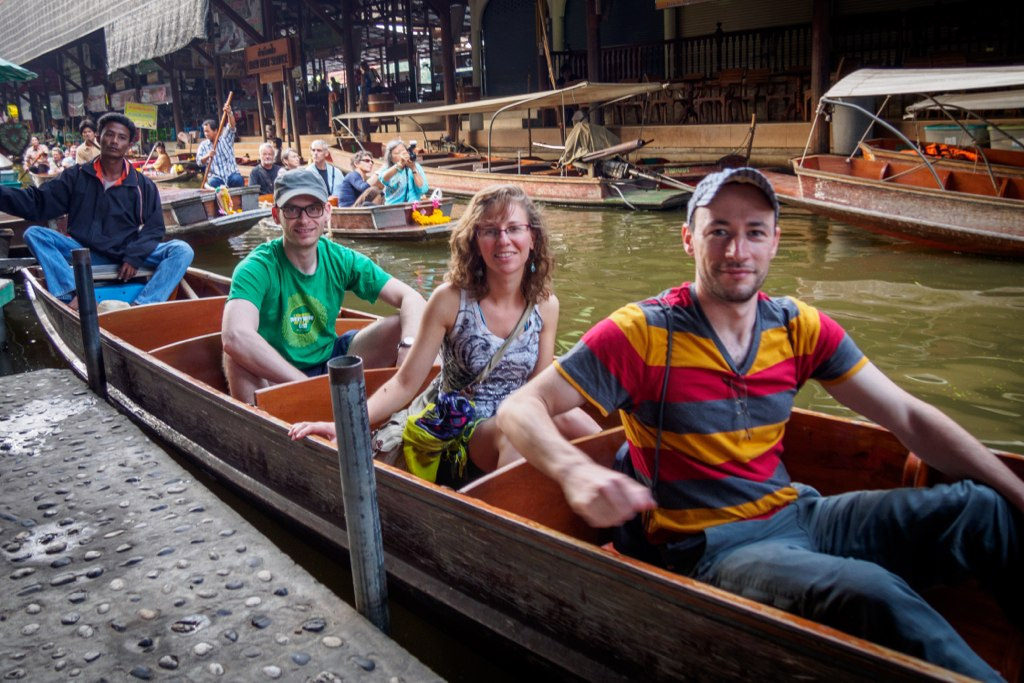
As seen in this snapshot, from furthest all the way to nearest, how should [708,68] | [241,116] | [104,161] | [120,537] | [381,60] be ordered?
[241,116]
[381,60]
[708,68]
[104,161]
[120,537]

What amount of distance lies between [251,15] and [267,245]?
20.2 m

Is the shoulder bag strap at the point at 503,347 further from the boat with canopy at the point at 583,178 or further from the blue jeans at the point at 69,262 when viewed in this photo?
the boat with canopy at the point at 583,178

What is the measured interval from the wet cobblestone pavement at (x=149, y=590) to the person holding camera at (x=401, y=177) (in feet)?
23.3

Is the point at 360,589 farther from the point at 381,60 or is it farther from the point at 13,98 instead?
the point at 13,98

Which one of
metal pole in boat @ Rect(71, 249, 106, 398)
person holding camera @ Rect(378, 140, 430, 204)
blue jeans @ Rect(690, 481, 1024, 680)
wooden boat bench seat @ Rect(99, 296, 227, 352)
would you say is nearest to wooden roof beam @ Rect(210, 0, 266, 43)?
person holding camera @ Rect(378, 140, 430, 204)

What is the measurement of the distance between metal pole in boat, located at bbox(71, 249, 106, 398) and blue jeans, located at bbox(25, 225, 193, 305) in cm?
142

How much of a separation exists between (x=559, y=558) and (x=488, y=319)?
3.17 ft

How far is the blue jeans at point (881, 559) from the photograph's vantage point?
1660mm

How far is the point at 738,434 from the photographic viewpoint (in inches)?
78.0

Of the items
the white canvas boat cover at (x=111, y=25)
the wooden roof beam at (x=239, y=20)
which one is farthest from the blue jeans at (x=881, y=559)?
the wooden roof beam at (x=239, y=20)

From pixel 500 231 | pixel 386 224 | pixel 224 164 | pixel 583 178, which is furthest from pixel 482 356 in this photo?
pixel 224 164

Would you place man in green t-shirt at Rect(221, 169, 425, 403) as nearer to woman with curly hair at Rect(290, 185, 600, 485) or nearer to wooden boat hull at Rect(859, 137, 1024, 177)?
woman with curly hair at Rect(290, 185, 600, 485)

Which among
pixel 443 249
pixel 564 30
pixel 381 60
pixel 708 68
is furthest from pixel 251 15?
pixel 443 249

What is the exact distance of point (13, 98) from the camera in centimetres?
3884
